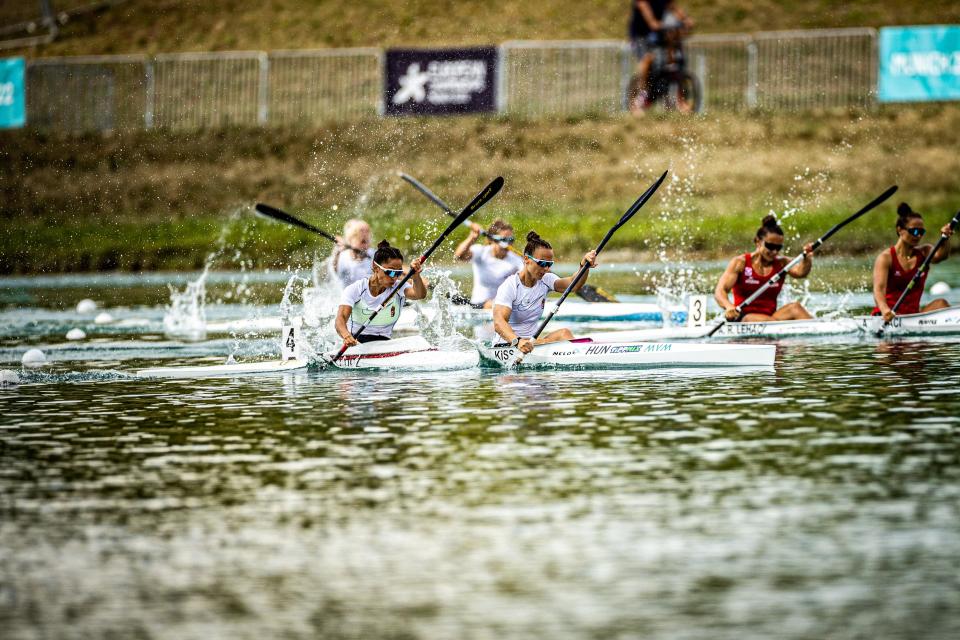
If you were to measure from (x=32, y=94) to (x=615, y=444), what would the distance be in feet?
96.1

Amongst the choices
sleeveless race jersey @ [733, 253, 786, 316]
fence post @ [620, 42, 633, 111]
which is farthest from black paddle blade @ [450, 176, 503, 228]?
fence post @ [620, 42, 633, 111]

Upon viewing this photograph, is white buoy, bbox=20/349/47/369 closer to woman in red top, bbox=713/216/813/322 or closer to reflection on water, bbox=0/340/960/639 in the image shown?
reflection on water, bbox=0/340/960/639

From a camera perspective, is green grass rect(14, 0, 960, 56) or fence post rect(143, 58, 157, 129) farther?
green grass rect(14, 0, 960, 56)

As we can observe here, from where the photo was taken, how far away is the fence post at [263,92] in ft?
123

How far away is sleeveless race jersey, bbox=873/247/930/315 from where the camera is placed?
61.0 feet

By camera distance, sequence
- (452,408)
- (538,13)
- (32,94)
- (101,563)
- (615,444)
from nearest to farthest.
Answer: (101,563)
(615,444)
(452,408)
(32,94)
(538,13)

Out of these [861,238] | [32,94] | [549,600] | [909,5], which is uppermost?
[909,5]

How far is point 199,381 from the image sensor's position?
16016 millimetres

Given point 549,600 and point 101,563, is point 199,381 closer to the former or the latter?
point 101,563

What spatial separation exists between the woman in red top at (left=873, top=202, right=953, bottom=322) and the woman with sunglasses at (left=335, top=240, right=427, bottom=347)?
5.34 meters

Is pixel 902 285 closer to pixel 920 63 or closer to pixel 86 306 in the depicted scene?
pixel 86 306

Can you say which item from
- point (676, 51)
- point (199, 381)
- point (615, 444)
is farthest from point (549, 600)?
point (676, 51)

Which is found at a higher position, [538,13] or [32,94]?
[538,13]

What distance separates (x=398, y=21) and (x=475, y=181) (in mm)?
12044
